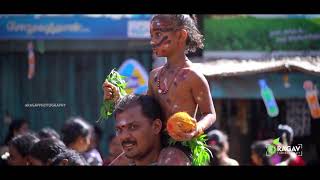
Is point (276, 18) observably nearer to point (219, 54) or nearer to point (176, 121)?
point (219, 54)

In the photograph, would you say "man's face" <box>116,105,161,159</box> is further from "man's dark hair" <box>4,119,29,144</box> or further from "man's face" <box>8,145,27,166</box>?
"man's dark hair" <box>4,119,29,144</box>

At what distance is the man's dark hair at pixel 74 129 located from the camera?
481 centimetres

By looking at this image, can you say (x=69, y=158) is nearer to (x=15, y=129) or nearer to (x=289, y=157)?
(x=15, y=129)

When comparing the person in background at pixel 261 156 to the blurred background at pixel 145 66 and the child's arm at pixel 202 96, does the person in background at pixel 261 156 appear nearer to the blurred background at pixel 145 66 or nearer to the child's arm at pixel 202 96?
the blurred background at pixel 145 66

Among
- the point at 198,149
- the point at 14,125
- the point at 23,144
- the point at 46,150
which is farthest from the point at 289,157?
the point at 14,125

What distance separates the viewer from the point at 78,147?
4805 millimetres

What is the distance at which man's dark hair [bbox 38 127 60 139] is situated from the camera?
481 cm

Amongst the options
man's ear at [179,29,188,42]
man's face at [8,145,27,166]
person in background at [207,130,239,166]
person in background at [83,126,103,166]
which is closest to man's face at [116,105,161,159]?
man's ear at [179,29,188,42]

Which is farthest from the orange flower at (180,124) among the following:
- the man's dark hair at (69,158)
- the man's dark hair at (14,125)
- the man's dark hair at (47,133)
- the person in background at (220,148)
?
the man's dark hair at (14,125)
